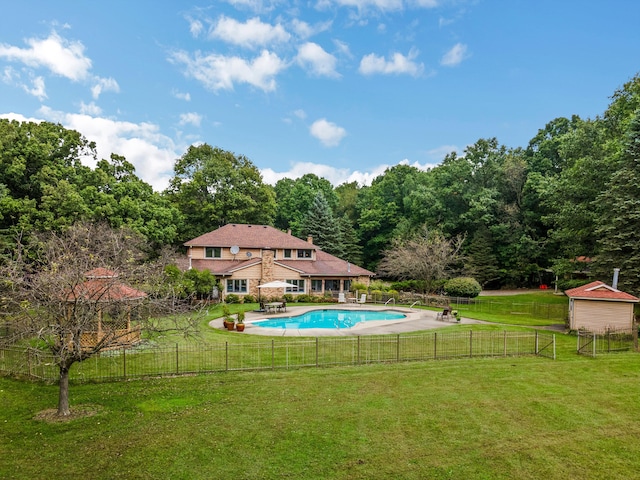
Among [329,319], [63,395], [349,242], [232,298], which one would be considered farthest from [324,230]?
[63,395]

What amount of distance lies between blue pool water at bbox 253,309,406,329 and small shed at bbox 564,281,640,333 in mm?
10233

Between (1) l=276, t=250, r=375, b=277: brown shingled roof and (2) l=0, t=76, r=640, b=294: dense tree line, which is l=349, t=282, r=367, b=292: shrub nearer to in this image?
(1) l=276, t=250, r=375, b=277: brown shingled roof

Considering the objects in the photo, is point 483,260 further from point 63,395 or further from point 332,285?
point 63,395

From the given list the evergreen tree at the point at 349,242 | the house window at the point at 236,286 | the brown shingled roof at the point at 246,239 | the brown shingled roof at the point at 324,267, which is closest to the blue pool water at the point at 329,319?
the brown shingled roof at the point at 324,267

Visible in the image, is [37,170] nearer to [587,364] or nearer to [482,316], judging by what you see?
[482,316]

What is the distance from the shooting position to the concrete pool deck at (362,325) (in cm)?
2116

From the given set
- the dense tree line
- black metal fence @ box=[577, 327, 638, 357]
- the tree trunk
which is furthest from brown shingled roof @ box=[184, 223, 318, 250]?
the tree trunk

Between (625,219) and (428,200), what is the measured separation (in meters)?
27.3

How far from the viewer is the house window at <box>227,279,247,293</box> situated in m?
35.4

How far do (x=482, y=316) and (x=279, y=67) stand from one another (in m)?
22.8

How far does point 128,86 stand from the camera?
28578 millimetres

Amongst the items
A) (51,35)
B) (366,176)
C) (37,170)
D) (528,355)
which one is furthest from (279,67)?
(366,176)

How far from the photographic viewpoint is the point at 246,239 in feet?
131

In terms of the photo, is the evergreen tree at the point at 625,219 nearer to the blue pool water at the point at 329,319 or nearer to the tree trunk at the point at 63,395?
the blue pool water at the point at 329,319
